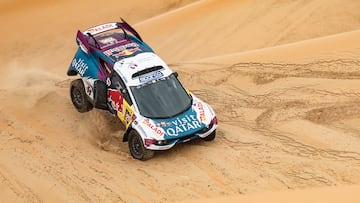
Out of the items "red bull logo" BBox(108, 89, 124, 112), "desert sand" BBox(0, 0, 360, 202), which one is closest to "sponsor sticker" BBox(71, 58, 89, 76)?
"desert sand" BBox(0, 0, 360, 202)

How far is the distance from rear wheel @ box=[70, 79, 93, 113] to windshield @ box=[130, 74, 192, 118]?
1.92m

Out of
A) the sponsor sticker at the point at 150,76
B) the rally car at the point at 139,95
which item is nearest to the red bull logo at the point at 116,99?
the rally car at the point at 139,95

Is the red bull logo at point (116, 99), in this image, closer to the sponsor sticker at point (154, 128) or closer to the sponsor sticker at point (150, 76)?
the sponsor sticker at point (150, 76)

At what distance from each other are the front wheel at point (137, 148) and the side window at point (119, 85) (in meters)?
0.63

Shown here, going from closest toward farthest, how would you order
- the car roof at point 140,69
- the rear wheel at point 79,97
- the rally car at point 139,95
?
the rally car at point 139,95 < the car roof at point 140,69 < the rear wheel at point 79,97

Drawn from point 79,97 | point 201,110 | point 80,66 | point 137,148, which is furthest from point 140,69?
point 79,97

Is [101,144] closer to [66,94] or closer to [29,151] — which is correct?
[29,151]

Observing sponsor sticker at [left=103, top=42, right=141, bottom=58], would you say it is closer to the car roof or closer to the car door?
the car roof

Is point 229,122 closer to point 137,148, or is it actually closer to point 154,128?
point 154,128

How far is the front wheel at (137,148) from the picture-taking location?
10.3 m

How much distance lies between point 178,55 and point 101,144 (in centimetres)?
627

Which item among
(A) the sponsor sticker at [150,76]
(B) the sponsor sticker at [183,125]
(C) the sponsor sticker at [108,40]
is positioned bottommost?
(B) the sponsor sticker at [183,125]

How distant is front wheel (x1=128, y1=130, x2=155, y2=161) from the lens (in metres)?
10.3

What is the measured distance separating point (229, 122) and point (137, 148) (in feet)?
6.96
